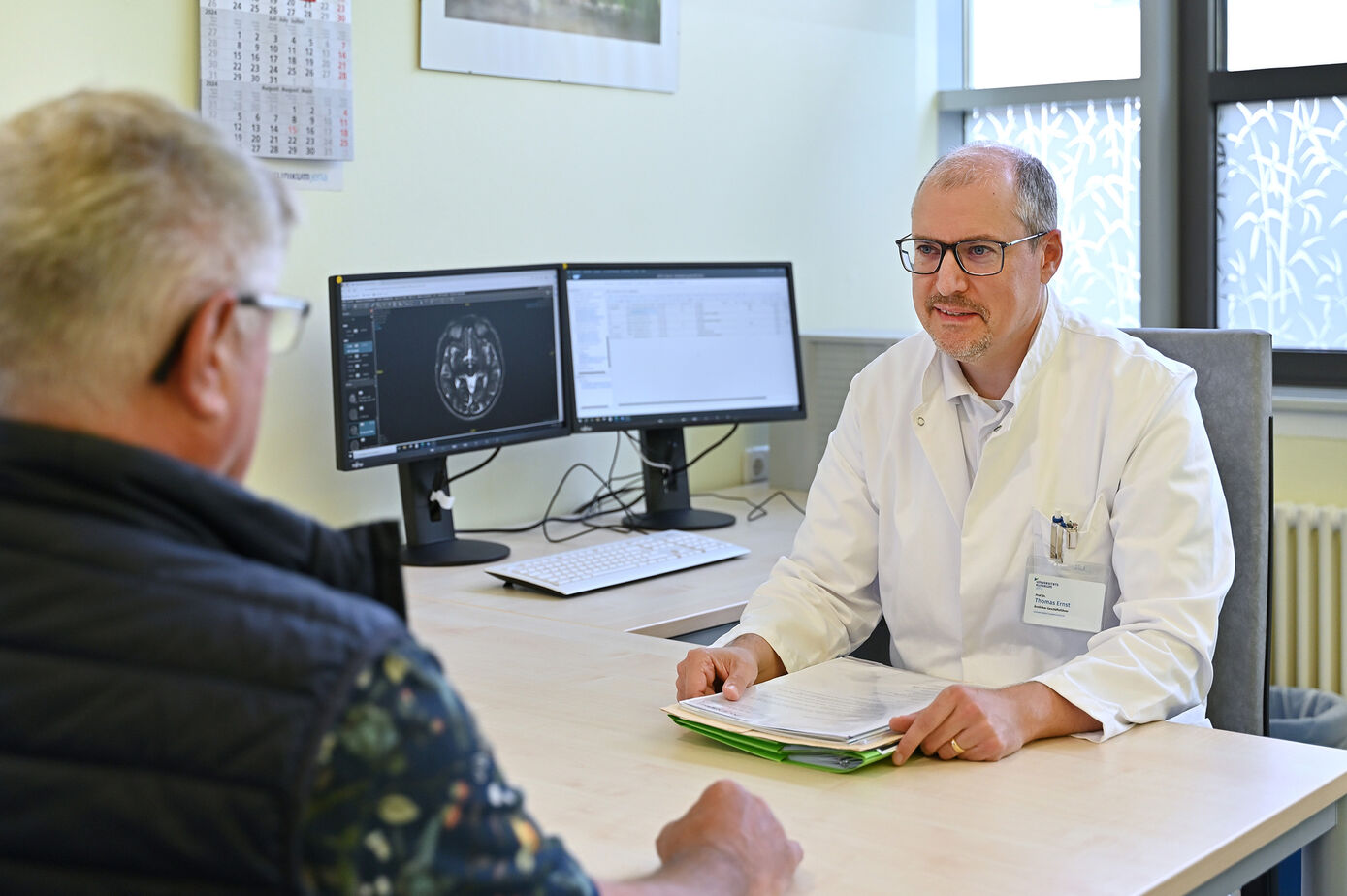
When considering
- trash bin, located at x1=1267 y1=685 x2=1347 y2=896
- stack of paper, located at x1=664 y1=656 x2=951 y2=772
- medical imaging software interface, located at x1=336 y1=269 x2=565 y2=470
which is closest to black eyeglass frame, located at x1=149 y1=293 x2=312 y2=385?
stack of paper, located at x1=664 y1=656 x2=951 y2=772

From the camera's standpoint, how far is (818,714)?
1.54 m

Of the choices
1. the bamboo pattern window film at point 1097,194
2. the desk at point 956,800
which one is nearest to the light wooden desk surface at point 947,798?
the desk at point 956,800

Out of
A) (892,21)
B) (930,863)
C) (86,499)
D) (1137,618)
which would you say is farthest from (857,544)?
(892,21)

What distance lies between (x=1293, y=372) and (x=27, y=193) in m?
3.29

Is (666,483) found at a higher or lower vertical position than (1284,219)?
lower

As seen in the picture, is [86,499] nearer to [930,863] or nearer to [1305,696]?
[930,863]

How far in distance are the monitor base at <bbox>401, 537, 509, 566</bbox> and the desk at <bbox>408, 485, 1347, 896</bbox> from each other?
791 millimetres

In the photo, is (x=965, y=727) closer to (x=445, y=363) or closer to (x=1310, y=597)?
(x=445, y=363)

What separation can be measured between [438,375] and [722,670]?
1120 mm

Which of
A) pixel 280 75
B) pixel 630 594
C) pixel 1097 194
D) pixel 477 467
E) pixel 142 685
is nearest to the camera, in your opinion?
pixel 142 685

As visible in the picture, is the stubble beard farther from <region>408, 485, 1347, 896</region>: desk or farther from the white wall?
Result: the white wall

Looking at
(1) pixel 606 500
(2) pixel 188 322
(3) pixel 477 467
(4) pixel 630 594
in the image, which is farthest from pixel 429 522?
(2) pixel 188 322

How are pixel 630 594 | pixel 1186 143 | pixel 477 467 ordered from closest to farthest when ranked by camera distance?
1. pixel 630 594
2. pixel 477 467
3. pixel 1186 143

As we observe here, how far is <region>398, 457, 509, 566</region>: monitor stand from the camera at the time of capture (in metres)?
2.60
